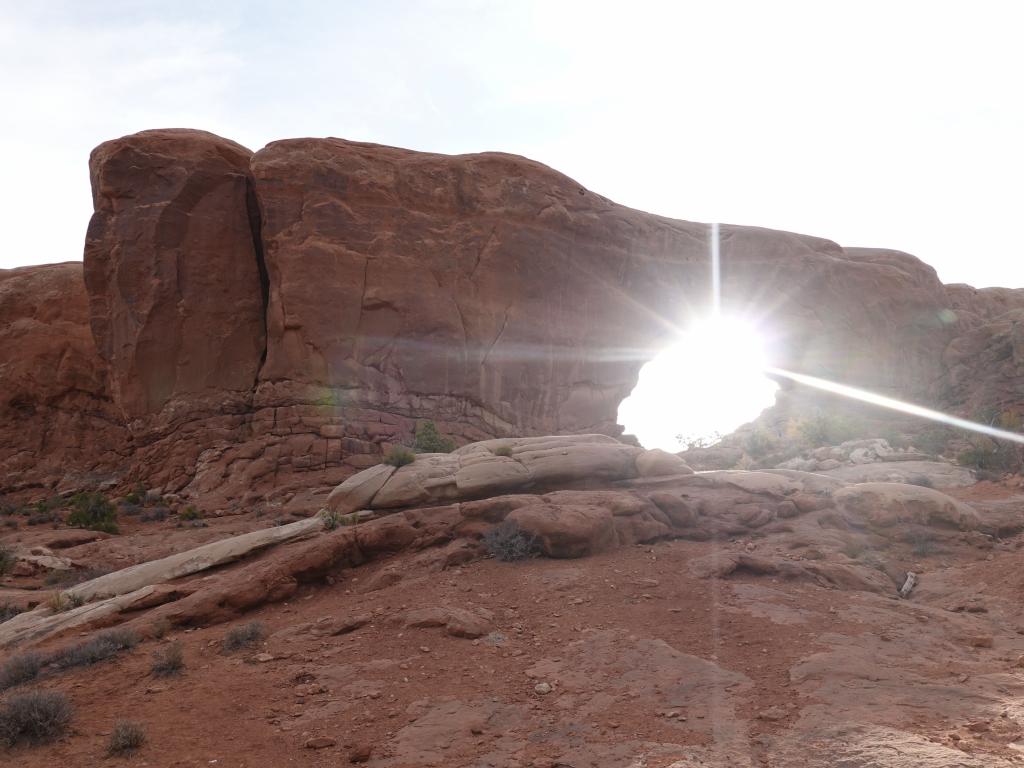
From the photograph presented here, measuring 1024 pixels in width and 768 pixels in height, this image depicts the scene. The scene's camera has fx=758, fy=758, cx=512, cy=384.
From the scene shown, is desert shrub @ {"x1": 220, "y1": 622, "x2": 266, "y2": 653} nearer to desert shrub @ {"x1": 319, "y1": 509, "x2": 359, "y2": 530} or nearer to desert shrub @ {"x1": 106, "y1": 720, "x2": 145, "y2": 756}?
desert shrub @ {"x1": 106, "y1": 720, "x2": 145, "y2": 756}

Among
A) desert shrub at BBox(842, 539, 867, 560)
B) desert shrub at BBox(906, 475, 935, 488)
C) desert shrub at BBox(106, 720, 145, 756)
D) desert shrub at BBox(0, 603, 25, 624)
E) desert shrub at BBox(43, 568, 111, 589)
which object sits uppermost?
desert shrub at BBox(906, 475, 935, 488)

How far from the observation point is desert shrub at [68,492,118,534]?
15.6 meters

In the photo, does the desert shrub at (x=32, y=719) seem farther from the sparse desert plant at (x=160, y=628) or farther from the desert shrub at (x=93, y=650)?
the sparse desert plant at (x=160, y=628)

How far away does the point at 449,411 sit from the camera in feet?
61.9

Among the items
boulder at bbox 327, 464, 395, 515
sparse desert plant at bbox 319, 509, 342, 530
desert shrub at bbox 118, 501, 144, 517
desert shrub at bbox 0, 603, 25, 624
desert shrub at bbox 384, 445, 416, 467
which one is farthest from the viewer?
desert shrub at bbox 118, 501, 144, 517

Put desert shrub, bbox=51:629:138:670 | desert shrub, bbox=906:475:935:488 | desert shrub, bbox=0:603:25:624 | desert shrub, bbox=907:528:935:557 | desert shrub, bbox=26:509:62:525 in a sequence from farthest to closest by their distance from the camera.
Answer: desert shrub, bbox=26:509:62:525, desert shrub, bbox=906:475:935:488, desert shrub, bbox=907:528:935:557, desert shrub, bbox=0:603:25:624, desert shrub, bbox=51:629:138:670

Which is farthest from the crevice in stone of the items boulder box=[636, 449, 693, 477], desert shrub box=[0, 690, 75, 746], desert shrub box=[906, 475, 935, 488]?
desert shrub box=[906, 475, 935, 488]

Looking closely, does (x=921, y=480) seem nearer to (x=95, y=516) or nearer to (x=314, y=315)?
(x=314, y=315)

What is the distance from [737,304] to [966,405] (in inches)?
344

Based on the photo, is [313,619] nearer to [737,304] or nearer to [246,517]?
[246,517]

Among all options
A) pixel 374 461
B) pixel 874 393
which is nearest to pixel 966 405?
pixel 874 393

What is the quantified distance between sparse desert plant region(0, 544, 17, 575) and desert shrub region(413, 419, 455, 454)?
7.65 meters

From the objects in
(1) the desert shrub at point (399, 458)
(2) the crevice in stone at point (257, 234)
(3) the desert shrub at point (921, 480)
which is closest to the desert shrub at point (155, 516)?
(2) the crevice in stone at point (257, 234)

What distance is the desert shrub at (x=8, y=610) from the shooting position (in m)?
10.2
